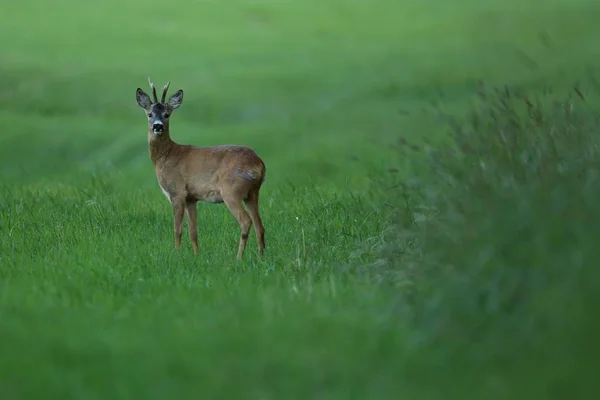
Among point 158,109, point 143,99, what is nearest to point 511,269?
point 158,109

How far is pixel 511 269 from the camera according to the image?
5734mm

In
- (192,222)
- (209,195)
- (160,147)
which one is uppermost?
(160,147)

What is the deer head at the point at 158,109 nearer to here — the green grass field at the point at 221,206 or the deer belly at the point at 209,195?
the deer belly at the point at 209,195

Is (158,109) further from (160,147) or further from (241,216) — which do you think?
(241,216)

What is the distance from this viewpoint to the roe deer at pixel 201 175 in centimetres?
991

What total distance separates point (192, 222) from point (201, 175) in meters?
0.47

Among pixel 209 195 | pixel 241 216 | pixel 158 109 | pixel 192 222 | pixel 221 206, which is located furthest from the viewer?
pixel 221 206

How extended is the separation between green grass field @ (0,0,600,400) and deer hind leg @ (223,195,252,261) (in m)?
0.29

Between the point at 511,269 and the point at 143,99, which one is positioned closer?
the point at 511,269

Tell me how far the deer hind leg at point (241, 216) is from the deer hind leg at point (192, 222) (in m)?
0.38

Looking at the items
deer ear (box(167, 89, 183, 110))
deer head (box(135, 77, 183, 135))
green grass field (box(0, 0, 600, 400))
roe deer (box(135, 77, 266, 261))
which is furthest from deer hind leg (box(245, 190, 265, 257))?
deer ear (box(167, 89, 183, 110))

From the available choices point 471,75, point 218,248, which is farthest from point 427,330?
point 471,75

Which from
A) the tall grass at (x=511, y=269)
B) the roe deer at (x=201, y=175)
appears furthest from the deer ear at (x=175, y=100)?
the tall grass at (x=511, y=269)

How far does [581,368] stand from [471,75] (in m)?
18.4
